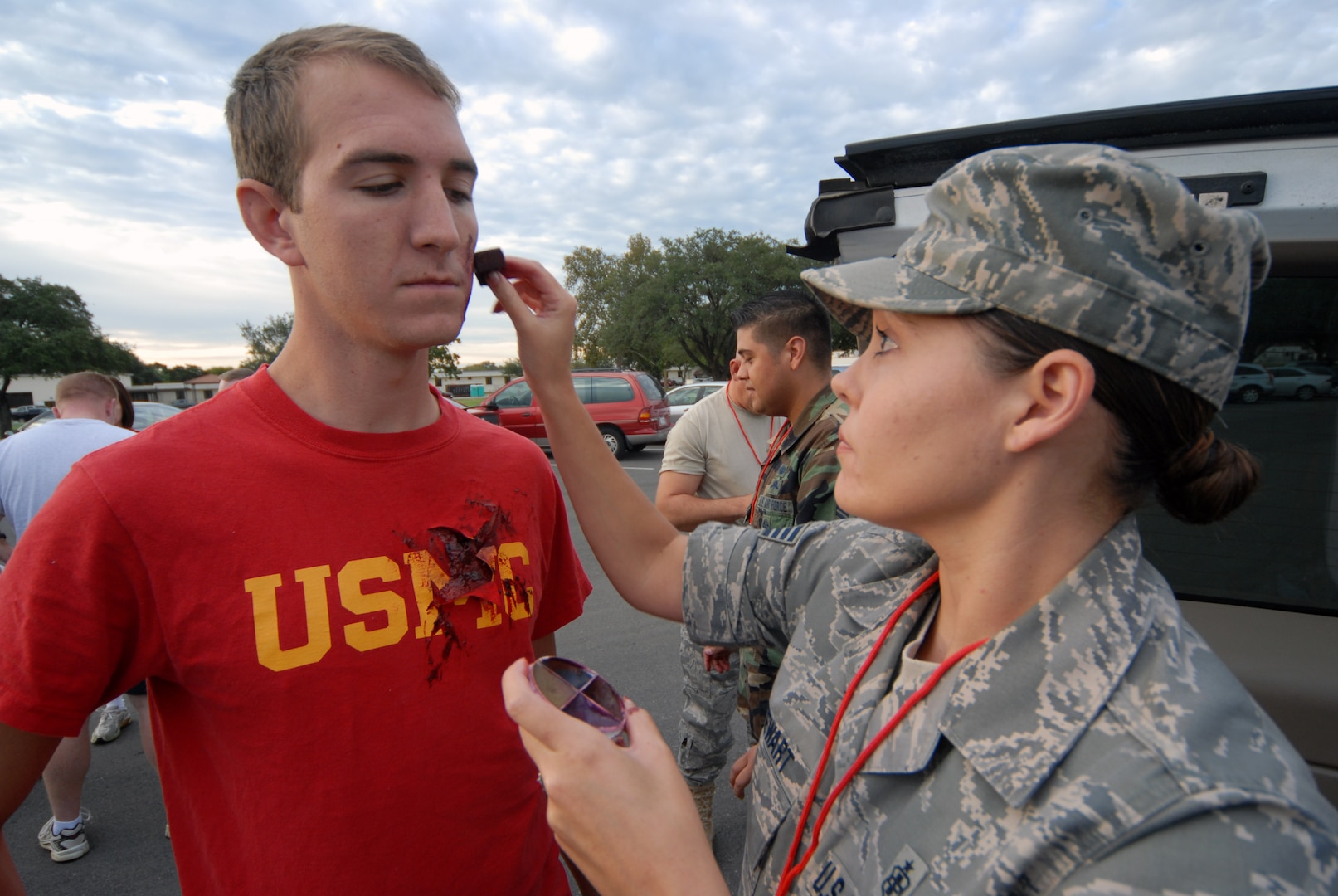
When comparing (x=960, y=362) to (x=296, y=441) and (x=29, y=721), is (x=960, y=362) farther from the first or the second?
(x=29, y=721)

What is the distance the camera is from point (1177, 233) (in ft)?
3.01

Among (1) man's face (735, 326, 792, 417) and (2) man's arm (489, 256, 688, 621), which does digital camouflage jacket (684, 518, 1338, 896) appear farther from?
(1) man's face (735, 326, 792, 417)

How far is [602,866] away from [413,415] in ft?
3.29

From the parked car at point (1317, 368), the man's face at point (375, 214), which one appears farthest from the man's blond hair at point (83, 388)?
the parked car at point (1317, 368)

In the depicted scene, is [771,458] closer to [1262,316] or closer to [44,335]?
[1262,316]

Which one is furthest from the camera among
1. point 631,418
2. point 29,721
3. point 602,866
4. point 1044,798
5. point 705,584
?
point 631,418

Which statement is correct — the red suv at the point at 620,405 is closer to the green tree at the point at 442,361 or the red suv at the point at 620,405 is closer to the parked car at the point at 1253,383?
the parked car at the point at 1253,383

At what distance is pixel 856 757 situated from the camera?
111 centimetres

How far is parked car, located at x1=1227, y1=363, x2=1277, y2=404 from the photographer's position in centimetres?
187

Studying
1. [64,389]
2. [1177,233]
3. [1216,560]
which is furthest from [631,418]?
[1177,233]

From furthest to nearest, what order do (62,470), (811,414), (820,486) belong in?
(62,470) < (811,414) < (820,486)

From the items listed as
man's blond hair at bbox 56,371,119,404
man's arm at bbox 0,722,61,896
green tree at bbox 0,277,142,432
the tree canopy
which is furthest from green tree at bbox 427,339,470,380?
man's arm at bbox 0,722,61,896

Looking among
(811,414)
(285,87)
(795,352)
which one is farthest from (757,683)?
(285,87)

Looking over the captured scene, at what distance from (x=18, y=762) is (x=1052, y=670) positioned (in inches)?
63.9
